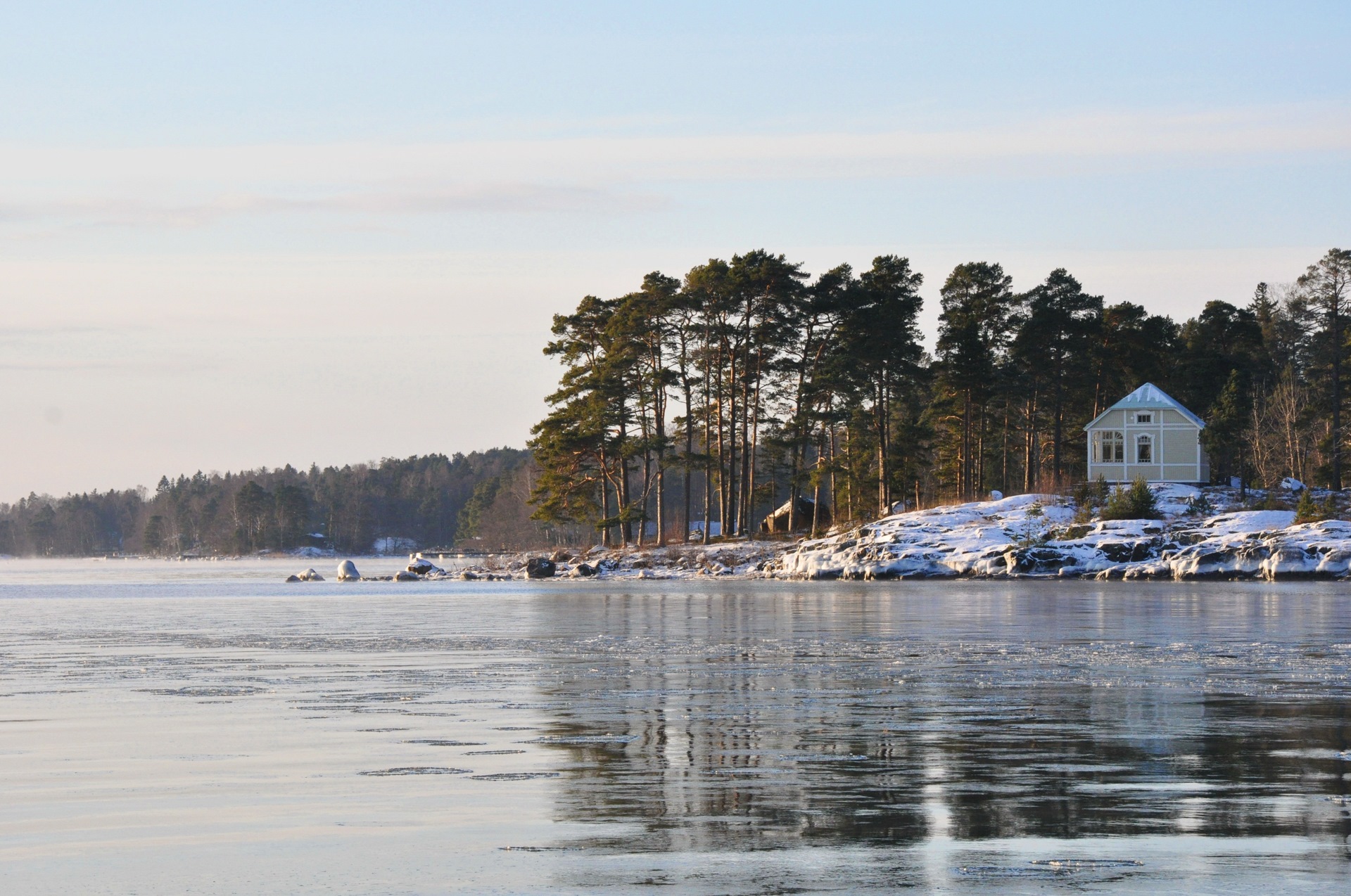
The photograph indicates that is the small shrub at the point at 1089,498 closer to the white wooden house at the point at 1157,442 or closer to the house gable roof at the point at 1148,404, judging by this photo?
the white wooden house at the point at 1157,442

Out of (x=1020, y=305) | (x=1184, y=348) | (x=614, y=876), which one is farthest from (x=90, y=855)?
(x=1184, y=348)

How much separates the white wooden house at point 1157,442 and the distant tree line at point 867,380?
137cm

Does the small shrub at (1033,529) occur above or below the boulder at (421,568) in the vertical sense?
above

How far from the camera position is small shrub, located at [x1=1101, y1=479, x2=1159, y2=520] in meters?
70.2

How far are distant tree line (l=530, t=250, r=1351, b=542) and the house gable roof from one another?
5.47ft

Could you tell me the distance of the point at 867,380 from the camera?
281ft

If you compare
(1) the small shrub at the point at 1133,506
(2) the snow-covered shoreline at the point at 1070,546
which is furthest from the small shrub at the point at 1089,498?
(1) the small shrub at the point at 1133,506

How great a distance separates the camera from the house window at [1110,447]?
83312 millimetres

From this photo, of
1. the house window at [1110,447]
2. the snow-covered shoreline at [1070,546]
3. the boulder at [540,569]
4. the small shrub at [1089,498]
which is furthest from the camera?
the house window at [1110,447]

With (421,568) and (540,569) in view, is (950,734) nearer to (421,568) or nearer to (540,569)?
(540,569)

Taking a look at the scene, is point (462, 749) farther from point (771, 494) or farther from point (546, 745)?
point (771, 494)

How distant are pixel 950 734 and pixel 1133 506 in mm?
60893

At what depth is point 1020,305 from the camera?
92625 millimetres

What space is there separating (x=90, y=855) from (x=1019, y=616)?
92.7ft
